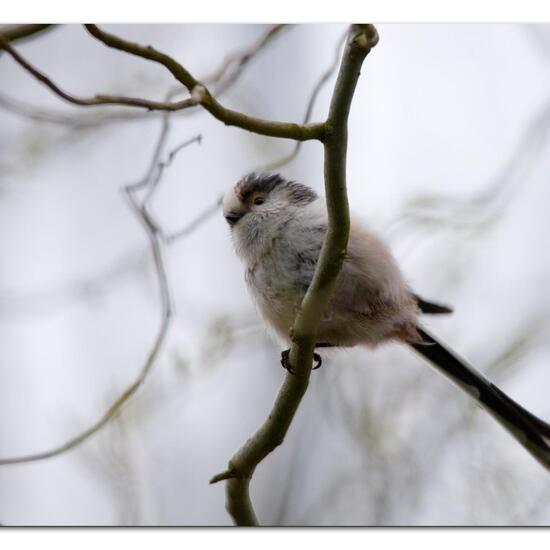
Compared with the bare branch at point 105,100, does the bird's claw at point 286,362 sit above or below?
below

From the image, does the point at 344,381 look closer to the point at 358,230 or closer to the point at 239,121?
the point at 358,230

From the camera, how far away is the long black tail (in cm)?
185

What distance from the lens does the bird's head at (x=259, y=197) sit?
A: 1828 mm

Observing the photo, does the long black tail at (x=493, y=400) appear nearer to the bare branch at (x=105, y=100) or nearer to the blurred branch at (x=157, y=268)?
the blurred branch at (x=157, y=268)

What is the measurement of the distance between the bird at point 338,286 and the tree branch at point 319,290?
63 mm

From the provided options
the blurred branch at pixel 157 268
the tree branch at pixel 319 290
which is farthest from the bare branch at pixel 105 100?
the blurred branch at pixel 157 268

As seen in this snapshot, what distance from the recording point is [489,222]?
6.72 ft

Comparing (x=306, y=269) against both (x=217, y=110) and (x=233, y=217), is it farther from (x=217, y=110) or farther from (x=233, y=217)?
(x=217, y=110)

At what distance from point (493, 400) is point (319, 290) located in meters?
0.68

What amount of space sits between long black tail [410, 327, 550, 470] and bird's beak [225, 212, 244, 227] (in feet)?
1.65

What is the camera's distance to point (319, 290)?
1448 millimetres
